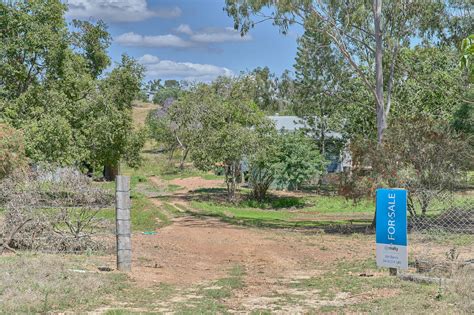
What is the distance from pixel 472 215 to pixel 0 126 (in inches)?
572

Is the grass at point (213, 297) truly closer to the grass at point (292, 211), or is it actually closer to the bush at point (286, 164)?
the grass at point (292, 211)

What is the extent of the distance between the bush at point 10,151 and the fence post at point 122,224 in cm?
888

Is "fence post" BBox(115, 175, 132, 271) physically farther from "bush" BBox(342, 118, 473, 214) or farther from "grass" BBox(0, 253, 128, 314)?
"bush" BBox(342, 118, 473, 214)

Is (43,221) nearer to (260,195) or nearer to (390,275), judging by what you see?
(390,275)

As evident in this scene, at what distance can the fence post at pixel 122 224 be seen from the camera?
38.4 feet

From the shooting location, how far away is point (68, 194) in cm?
1464

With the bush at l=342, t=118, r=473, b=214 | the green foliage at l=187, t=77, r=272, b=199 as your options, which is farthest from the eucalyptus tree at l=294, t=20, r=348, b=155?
A: the bush at l=342, t=118, r=473, b=214

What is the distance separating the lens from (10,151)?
66.8ft

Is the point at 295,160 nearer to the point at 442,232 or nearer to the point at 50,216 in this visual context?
the point at 442,232

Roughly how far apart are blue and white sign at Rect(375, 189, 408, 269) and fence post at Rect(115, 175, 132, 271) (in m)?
4.47

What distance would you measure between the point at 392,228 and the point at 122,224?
15.8 ft

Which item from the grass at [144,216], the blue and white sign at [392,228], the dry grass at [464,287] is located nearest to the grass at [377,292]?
the dry grass at [464,287]

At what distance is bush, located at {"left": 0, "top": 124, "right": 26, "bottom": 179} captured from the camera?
19.9m

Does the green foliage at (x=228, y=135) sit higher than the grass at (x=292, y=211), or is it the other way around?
the green foliage at (x=228, y=135)
